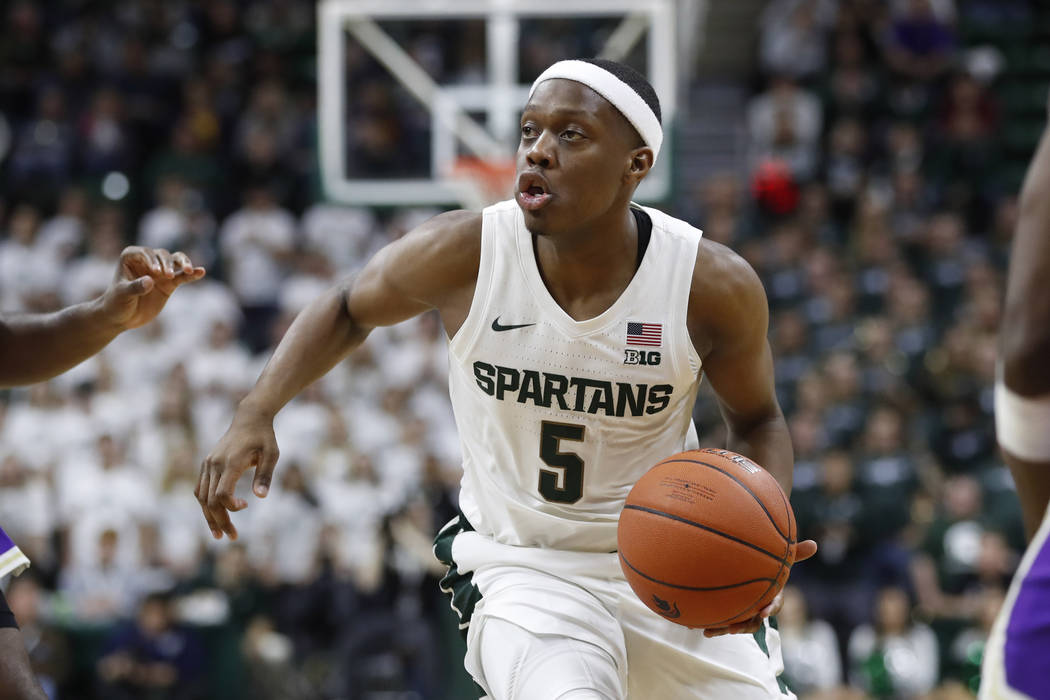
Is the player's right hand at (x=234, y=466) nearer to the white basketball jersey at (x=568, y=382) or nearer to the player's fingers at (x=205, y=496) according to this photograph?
the player's fingers at (x=205, y=496)

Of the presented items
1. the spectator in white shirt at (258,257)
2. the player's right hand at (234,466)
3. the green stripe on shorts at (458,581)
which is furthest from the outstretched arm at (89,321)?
the spectator in white shirt at (258,257)

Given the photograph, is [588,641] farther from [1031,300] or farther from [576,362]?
[1031,300]

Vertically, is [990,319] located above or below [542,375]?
below

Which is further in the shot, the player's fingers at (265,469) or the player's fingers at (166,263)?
the player's fingers at (166,263)

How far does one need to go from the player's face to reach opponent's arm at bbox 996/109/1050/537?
5.70ft

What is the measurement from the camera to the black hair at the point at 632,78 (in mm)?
3951

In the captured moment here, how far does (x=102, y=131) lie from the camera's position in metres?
14.8

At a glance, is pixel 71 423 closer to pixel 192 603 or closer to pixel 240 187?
pixel 192 603

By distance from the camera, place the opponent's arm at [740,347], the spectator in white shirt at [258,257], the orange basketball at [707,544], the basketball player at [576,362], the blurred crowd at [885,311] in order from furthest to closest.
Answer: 1. the spectator in white shirt at [258,257]
2. the blurred crowd at [885,311]
3. the opponent's arm at [740,347]
4. the basketball player at [576,362]
5. the orange basketball at [707,544]

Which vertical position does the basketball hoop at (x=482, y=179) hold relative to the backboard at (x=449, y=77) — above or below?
below

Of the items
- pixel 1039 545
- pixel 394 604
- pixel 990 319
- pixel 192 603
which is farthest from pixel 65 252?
pixel 1039 545

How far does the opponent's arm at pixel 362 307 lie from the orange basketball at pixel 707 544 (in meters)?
0.92

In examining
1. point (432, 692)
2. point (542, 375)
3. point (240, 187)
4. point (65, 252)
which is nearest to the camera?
point (542, 375)

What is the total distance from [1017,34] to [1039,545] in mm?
14386
